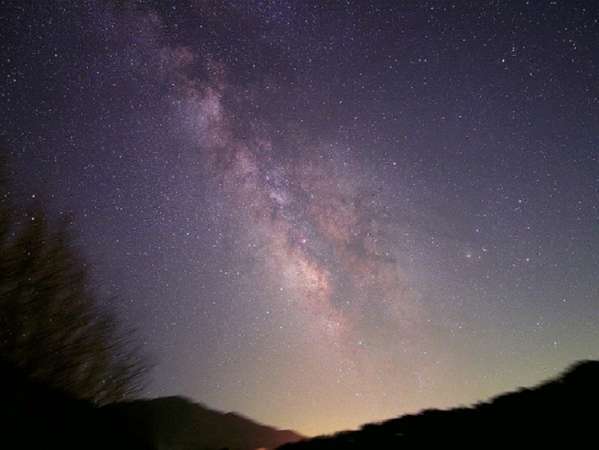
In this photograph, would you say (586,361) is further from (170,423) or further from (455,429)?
(170,423)

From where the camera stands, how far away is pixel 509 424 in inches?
183

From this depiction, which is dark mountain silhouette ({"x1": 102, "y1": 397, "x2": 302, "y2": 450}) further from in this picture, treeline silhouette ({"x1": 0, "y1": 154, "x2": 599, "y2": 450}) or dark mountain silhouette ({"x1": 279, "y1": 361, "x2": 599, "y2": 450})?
dark mountain silhouette ({"x1": 279, "y1": 361, "x2": 599, "y2": 450})

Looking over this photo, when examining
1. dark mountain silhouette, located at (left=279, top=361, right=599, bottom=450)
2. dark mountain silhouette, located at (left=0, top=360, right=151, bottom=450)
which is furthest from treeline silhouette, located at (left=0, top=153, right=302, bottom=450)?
dark mountain silhouette, located at (left=279, top=361, right=599, bottom=450)

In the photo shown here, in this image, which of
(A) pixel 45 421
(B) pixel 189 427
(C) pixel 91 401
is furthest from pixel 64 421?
(B) pixel 189 427

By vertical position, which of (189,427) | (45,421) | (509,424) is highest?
(189,427)

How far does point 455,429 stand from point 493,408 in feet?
2.88

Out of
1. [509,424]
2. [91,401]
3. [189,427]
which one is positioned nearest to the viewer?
[509,424]

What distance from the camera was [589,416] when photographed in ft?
13.7

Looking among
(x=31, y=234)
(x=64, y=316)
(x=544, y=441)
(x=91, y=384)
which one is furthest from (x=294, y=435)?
(x=544, y=441)

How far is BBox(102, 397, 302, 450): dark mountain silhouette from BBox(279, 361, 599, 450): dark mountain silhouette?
7.16m

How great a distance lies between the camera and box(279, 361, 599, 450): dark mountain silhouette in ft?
13.6

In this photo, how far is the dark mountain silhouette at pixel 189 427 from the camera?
12555 millimetres

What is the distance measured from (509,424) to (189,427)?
16299 millimetres

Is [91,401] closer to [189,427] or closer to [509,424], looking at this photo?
[189,427]
